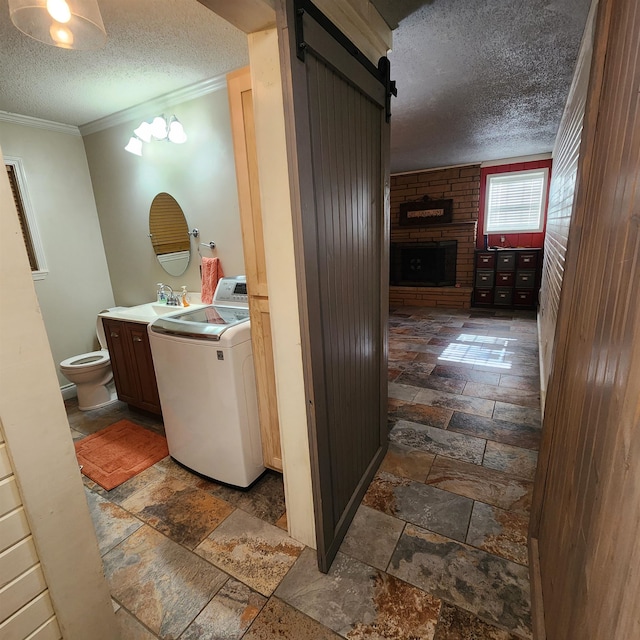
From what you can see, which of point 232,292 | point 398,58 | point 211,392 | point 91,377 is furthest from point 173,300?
point 398,58

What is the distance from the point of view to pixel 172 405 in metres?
1.93

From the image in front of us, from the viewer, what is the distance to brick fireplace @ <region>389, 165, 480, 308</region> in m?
5.62

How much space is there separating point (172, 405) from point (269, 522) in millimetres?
834

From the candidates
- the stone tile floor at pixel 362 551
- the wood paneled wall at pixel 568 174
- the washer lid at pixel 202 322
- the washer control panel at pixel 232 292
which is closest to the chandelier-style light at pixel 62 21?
the washer lid at pixel 202 322

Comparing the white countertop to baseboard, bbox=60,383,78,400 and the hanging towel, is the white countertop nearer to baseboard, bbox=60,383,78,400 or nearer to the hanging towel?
the hanging towel

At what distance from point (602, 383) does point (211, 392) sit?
1.56 metres

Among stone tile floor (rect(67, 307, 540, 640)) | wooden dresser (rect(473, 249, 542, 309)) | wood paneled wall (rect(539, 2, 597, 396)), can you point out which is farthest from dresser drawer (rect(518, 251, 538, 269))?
stone tile floor (rect(67, 307, 540, 640))

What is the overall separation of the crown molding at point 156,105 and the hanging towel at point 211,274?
1.13m

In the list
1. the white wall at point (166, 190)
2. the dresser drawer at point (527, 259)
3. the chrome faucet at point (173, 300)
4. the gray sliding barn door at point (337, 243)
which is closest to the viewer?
the gray sliding barn door at point (337, 243)

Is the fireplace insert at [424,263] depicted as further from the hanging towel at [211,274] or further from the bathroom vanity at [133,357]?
the bathroom vanity at [133,357]

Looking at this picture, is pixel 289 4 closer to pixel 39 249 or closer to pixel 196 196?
pixel 196 196

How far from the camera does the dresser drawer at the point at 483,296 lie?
5.55 m

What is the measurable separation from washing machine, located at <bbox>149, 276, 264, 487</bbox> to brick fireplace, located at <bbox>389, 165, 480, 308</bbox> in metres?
4.81

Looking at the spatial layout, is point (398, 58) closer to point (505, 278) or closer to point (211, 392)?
point (211, 392)
